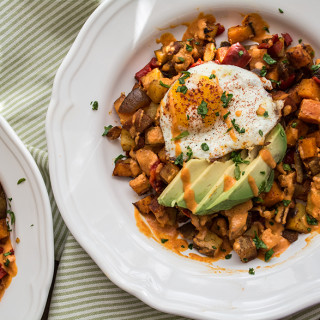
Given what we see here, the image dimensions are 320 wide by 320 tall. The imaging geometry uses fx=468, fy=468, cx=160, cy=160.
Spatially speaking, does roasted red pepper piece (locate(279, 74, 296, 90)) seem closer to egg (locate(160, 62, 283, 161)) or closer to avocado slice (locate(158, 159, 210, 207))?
egg (locate(160, 62, 283, 161))

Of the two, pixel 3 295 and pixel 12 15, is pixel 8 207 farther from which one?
pixel 12 15

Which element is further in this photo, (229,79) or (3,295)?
(3,295)

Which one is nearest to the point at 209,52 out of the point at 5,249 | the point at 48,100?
the point at 48,100

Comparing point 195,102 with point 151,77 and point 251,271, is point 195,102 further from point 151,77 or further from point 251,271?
point 251,271

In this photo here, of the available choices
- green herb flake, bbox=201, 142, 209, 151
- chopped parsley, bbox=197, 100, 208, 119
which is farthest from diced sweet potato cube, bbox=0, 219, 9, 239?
chopped parsley, bbox=197, 100, 208, 119

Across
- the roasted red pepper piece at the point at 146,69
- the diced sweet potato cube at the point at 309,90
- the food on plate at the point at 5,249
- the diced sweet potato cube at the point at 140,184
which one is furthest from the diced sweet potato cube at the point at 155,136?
the food on plate at the point at 5,249

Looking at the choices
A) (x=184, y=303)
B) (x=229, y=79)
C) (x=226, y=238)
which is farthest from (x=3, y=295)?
(x=229, y=79)

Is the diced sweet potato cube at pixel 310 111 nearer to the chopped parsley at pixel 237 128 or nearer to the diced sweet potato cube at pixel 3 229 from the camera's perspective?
the chopped parsley at pixel 237 128
